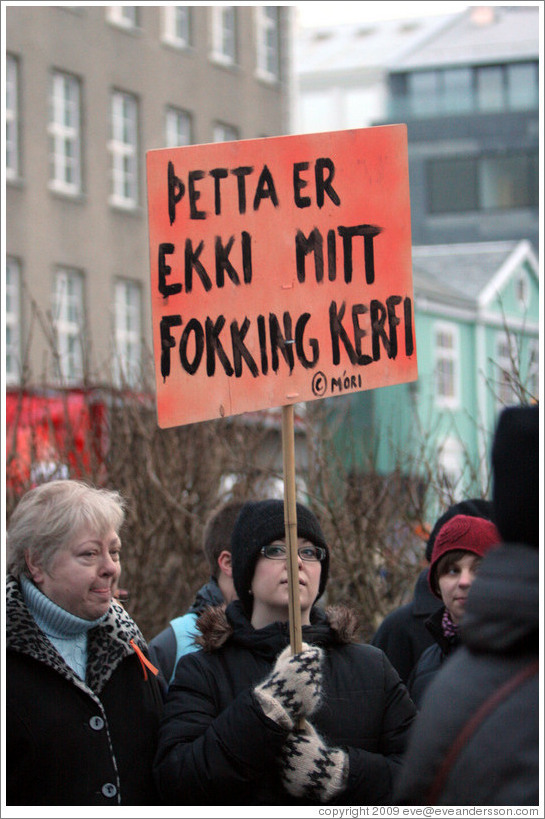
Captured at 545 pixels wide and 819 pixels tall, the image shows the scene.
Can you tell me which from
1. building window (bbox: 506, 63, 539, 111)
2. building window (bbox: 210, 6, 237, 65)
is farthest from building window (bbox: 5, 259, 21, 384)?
building window (bbox: 506, 63, 539, 111)

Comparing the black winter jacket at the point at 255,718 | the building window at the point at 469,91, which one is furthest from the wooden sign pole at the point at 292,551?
the building window at the point at 469,91

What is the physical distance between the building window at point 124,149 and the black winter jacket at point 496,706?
28.2 m

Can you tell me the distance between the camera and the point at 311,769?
3.61 meters

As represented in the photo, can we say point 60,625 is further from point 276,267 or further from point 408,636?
point 408,636

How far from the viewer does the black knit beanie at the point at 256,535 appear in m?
4.07

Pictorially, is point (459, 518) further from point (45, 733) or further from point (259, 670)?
point (45, 733)

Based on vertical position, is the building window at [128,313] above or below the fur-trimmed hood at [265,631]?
above

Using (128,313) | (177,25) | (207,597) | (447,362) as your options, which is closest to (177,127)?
(177,25)

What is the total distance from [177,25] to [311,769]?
3037cm

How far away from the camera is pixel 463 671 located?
7.38ft

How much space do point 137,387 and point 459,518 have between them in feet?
28.1

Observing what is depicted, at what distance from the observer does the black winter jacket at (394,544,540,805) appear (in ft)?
7.07

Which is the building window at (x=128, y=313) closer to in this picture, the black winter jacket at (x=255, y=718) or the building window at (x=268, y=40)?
the building window at (x=268, y=40)

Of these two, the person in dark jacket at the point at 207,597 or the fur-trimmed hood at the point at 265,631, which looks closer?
the fur-trimmed hood at the point at 265,631
